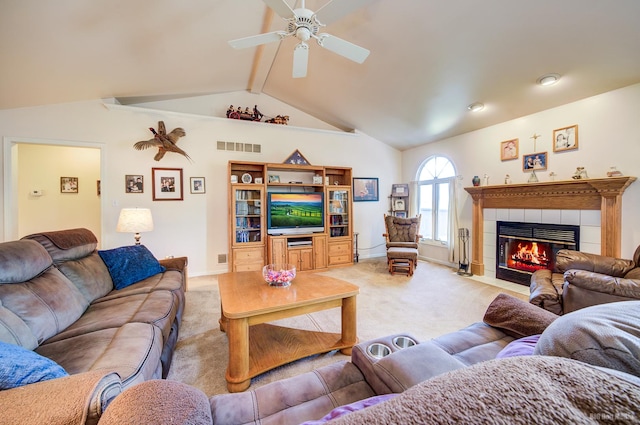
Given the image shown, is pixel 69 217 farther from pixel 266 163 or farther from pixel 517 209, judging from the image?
pixel 517 209

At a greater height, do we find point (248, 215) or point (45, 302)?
point (248, 215)

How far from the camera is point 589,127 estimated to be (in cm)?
296

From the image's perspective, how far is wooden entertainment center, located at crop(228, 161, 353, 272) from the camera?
13.6 ft

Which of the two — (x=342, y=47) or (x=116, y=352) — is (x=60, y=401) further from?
(x=342, y=47)

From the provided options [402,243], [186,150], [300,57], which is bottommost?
[402,243]

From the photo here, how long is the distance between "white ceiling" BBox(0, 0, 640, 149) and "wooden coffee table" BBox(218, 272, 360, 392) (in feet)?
8.62

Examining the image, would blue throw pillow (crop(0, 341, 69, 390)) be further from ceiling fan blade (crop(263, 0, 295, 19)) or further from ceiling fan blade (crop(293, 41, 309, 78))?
ceiling fan blade (crop(293, 41, 309, 78))

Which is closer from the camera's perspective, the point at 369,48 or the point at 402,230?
the point at 369,48

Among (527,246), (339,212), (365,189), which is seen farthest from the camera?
(365,189)

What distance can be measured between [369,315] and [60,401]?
2464 mm

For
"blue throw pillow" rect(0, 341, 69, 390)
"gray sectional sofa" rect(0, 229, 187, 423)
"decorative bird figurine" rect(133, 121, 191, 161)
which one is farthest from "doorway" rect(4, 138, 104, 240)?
"blue throw pillow" rect(0, 341, 69, 390)

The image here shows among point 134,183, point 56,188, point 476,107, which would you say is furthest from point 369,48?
point 56,188

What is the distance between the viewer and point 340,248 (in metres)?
4.82

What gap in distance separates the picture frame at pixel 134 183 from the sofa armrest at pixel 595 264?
558cm
